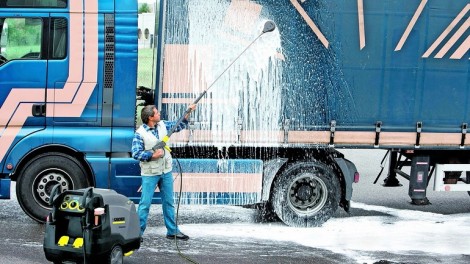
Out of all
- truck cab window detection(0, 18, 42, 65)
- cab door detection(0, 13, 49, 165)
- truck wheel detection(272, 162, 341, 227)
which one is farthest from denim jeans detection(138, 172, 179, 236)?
truck cab window detection(0, 18, 42, 65)

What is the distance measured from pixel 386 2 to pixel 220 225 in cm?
349

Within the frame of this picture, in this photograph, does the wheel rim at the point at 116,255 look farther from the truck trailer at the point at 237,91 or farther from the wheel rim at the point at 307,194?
the wheel rim at the point at 307,194

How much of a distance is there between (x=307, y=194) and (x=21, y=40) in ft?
13.3

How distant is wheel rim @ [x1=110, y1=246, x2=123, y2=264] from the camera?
7402 mm

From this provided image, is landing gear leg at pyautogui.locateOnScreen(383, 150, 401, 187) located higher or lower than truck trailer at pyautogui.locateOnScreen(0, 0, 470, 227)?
lower

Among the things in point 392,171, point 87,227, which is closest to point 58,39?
point 87,227

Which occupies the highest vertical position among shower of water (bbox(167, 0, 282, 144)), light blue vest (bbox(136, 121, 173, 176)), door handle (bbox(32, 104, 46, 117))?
shower of water (bbox(167, 0, 282, 144))

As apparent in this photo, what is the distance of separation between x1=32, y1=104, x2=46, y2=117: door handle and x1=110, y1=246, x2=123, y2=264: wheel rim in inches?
106

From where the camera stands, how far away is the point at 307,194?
10078 mm

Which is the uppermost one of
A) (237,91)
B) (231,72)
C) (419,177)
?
(231,72)

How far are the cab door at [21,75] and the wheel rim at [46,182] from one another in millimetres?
514

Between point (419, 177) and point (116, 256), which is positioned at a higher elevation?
point (419, 177)

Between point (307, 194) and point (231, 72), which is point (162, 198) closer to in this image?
point (231, 72)

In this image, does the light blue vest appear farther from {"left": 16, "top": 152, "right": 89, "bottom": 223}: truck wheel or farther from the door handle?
the door handle
